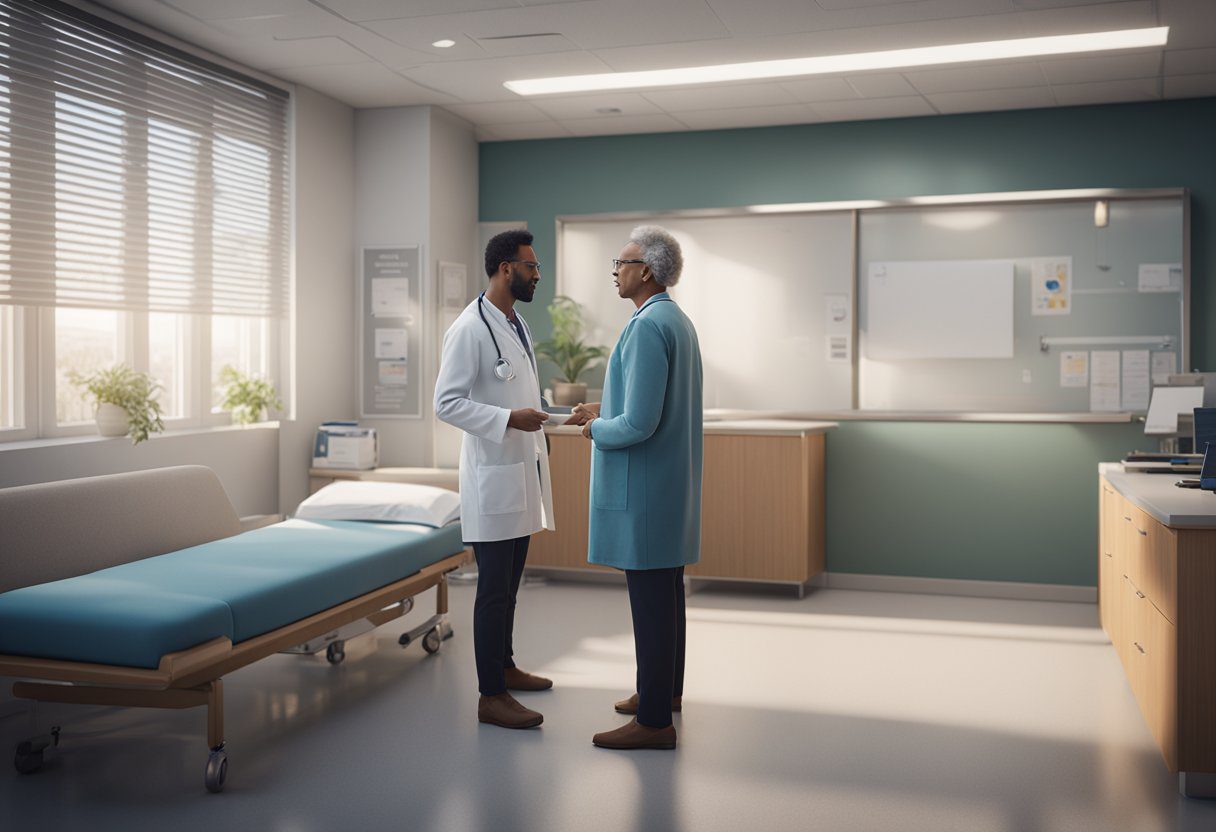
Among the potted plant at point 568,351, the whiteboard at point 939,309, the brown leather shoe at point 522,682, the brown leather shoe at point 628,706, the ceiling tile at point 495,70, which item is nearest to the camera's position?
the brown leather shoe at point 628,706

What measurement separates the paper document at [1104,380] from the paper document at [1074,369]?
0.03 metres

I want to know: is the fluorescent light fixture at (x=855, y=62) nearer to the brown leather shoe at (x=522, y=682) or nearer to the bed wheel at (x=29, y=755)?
the brown leather shoe at (x=522, y=682)

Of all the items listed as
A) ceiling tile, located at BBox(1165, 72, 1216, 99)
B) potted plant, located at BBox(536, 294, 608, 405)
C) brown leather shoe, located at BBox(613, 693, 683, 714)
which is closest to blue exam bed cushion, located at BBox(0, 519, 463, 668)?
brown leather shoe, located at BBox(613, 693, 683, 714)

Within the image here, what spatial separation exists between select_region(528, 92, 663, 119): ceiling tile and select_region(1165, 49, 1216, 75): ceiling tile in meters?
2.58

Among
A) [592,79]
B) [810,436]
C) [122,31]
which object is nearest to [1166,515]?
[810,436]

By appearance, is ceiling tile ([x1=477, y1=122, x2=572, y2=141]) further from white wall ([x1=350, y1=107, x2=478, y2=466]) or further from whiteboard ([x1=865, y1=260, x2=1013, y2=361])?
whiteboard ([x1=865, y1=260, x2=1013, y2=361])

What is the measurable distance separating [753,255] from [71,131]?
3.75 metres

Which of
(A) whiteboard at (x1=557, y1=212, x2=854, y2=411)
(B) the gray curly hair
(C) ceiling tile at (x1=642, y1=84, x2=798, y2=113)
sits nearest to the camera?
(B) the gray curly hair

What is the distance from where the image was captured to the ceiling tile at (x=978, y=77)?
17.5 ft

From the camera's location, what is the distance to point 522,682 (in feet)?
13.7

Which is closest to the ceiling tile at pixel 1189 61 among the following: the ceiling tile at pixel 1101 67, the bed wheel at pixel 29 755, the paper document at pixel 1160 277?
the ceiling tile at pixel 1101 67

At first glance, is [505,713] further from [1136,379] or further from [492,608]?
[1136,379]

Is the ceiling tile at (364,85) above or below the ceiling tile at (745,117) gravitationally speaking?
above

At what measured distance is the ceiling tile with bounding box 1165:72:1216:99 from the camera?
5539 millimetres
